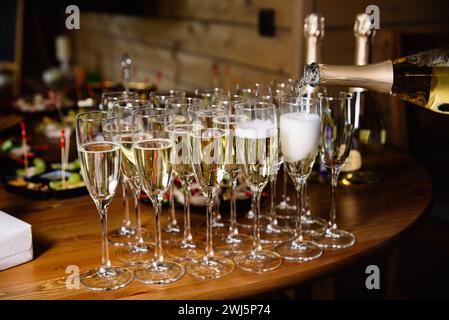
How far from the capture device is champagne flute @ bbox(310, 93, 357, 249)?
1120 millimetres

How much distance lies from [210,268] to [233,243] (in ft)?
0.44

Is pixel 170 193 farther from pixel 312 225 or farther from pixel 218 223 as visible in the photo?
pixel 312 225

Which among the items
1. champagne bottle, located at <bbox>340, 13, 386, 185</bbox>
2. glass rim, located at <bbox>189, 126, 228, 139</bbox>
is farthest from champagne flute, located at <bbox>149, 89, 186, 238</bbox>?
champagne bottle, located at <bbox>340, 13, 386, 185</bbox>

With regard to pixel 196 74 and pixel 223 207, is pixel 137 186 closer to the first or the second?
pixel 223 207

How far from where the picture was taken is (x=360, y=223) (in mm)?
1223

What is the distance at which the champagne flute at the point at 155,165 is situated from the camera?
0.97 meters

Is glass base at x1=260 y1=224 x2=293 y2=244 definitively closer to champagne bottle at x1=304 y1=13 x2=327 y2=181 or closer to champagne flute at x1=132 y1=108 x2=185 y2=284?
champagne flute at x1=132 y1=108 x2=185 y2=284

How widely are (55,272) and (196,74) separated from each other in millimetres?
2729

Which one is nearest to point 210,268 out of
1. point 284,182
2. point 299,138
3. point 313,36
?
point 299,138

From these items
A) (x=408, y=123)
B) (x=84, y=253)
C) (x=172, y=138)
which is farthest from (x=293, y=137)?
(x=408, y=123)

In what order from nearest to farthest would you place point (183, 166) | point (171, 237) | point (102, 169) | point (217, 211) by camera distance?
point (102, 169), point (183, 166), point (171, 237), point (217, 211)

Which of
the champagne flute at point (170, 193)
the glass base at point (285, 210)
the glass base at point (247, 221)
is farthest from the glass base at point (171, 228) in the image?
the glass base at point (285, 210)

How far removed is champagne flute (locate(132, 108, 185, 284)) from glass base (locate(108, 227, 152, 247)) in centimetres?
13

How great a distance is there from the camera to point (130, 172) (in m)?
1.09
